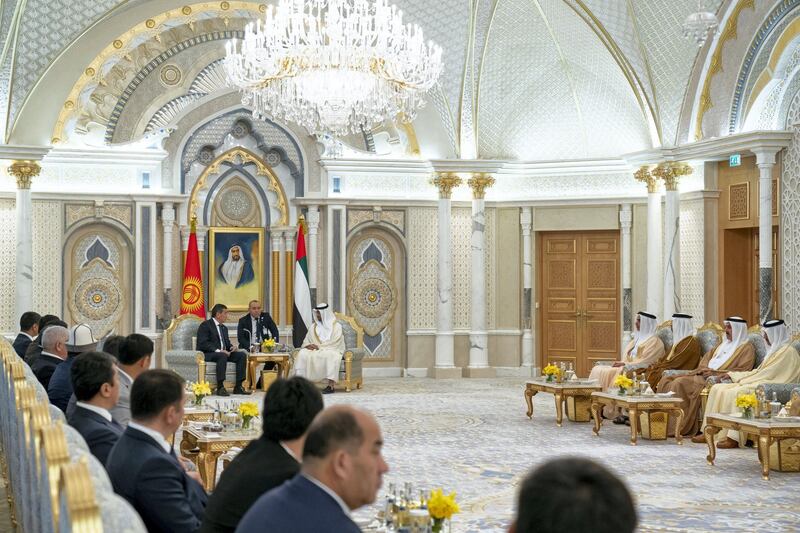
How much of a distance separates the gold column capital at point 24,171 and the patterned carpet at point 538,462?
198 inches

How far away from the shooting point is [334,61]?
10.5 meters

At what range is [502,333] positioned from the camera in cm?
1641

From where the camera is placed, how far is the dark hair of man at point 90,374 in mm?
4648

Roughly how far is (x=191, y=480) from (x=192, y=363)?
981 centimetres

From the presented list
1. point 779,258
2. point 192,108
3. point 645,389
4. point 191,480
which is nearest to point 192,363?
point 192,108

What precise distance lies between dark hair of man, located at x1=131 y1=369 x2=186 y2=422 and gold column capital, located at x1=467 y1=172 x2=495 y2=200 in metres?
12.1

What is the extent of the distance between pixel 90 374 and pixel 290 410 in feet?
5.60

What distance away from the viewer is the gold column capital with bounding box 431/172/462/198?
15742 millimetres

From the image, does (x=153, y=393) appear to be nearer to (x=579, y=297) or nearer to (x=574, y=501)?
(x=574, y=501)

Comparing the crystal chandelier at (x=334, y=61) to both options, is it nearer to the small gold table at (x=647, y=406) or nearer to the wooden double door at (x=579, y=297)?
the small gold table at (x=647, y=406)

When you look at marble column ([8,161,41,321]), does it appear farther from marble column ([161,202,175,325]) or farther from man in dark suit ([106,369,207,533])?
man in dark suit ([106,369,207,533])

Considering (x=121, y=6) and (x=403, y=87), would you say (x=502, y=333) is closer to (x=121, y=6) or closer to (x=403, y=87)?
(x=403, y=87)

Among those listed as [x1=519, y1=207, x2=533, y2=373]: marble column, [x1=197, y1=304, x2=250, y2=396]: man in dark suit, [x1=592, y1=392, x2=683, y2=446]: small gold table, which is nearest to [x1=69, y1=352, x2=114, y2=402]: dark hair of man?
[x1=592, y1=392, x2=683, y2=446]: small gold table

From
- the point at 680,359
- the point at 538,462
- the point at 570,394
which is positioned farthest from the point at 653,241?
the point at 538,462
